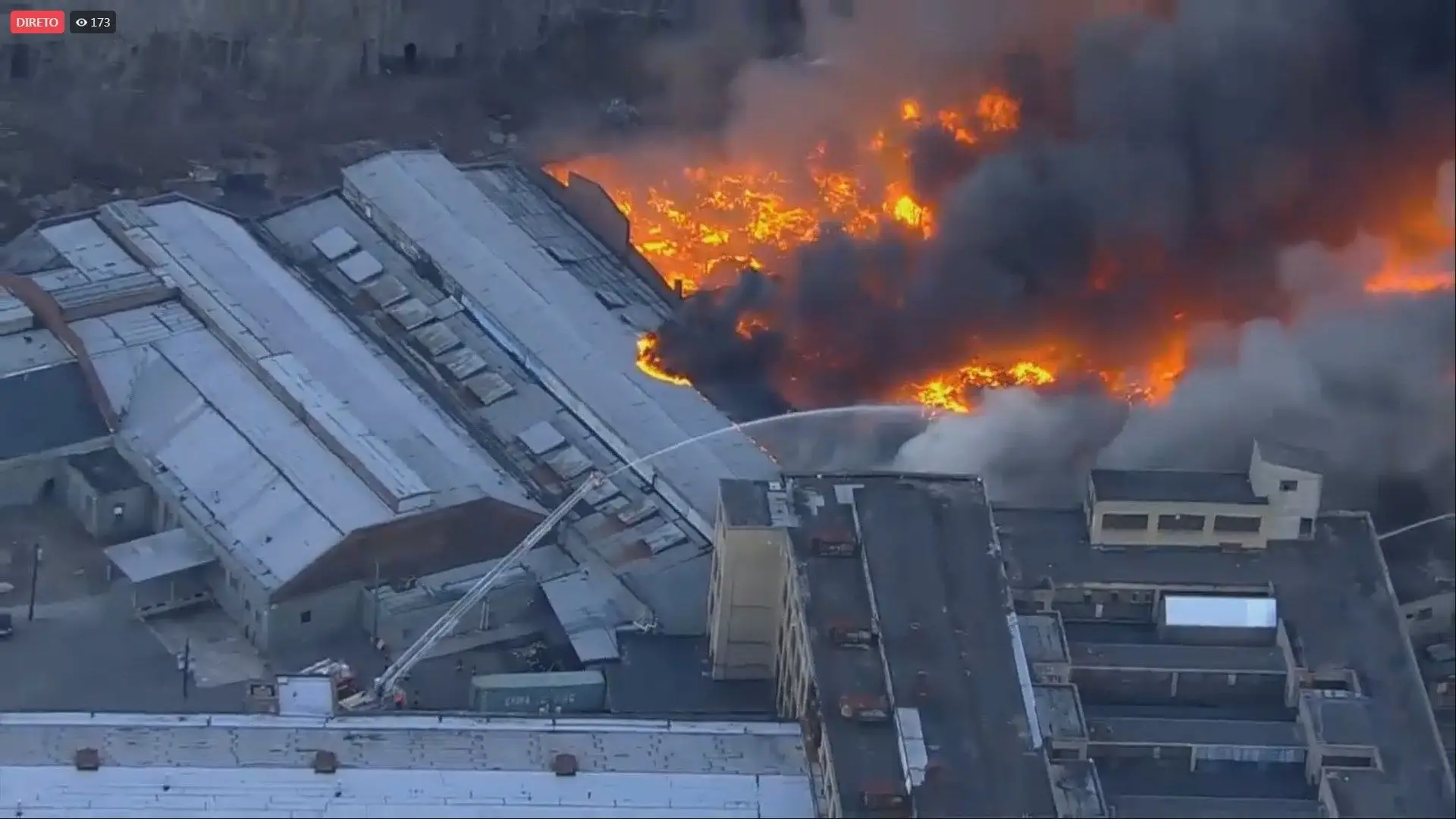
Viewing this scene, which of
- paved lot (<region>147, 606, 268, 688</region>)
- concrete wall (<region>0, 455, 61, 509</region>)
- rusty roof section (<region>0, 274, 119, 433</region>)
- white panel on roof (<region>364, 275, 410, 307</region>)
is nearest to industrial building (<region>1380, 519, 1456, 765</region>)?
paved lot (<region>147, 606, 268, 688</region>)

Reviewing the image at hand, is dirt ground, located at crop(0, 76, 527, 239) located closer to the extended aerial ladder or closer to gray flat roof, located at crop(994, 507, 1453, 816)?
the extended aerial ladder

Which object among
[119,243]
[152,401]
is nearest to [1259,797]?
[152,401]

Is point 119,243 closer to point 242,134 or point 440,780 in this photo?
point 242,134

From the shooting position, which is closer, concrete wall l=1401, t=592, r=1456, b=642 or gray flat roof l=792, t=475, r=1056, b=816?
gray flat roof l=792, t=475, r=1056, b=816

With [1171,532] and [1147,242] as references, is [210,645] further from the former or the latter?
[1147,242]

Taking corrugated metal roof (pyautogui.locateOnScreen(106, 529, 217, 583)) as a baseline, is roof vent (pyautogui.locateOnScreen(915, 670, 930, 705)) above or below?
below

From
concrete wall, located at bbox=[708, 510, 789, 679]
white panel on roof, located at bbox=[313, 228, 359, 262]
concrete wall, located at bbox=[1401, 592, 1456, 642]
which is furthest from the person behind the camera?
white panel on roof, located at bbox=[313, 228, 359, 262]
